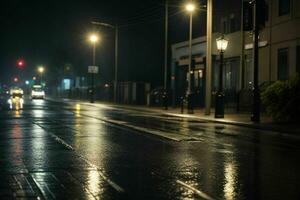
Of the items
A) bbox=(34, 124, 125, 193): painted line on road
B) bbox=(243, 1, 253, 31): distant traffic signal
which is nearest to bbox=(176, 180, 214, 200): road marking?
bbox=(34, 124, 125, 193): painted line on road

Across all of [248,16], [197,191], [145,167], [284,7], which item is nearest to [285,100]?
[248,16]

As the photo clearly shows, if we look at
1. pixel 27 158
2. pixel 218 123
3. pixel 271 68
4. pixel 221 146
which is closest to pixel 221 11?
pixel 271 68

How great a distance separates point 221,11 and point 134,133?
30347 millimetres

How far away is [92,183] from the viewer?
10.0 meters

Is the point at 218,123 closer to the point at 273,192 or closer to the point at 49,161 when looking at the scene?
the point at 49,161

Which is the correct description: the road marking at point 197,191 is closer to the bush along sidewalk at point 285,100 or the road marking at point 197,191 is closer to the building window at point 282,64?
the bush along sidewalk at point 285,100

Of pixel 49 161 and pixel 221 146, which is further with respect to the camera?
pixel 221 146

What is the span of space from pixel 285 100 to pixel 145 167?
1591 cm

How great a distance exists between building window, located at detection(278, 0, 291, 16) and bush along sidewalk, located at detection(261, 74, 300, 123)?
1139cm

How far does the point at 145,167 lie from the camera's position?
12.1 m

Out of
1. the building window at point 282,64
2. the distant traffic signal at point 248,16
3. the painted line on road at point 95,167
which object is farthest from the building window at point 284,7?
the painted line on road at point 95,167

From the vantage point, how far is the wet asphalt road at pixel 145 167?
9.29 m

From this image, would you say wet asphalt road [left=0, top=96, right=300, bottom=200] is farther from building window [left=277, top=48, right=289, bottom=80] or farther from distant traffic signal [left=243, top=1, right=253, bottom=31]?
building window [left=277, top=48, right=289, bottom=80]

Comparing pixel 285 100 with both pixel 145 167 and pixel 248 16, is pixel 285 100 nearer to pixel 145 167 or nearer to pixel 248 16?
pixel 248 16
